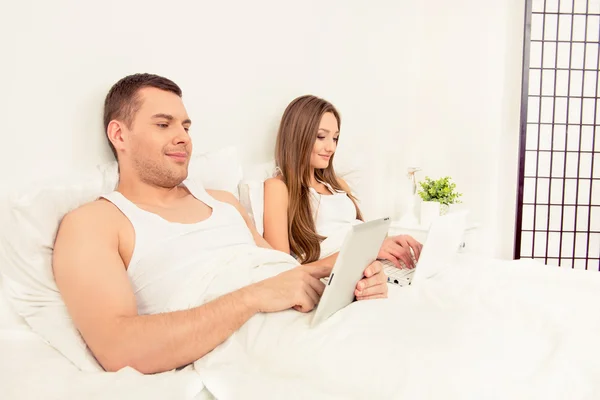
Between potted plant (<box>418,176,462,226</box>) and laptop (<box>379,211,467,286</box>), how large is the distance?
4.03ft

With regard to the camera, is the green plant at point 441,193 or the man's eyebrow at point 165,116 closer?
the man's eyebrow at point 165,116

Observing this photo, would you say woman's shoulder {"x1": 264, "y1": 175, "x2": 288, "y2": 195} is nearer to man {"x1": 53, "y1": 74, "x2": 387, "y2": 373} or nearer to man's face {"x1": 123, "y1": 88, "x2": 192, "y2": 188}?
man {"x1": 53, "y1": 74, "x2": 387, "y2": 373}

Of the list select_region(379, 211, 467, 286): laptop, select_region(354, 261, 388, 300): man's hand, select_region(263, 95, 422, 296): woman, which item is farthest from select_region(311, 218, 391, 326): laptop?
select_region(263, 95, 422, 296): woman

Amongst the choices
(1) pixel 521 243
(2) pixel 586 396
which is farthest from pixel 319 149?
(1) pixel 521 243

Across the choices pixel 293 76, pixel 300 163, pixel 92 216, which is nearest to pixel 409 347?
pixel 92 216

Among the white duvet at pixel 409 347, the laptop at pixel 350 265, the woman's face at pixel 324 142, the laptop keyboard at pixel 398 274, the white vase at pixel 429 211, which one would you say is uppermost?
the woman's face at pixel 324 142

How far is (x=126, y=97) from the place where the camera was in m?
1.10

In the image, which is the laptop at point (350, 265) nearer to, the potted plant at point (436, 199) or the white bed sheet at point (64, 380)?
the white bed sheet at point (64, 380)

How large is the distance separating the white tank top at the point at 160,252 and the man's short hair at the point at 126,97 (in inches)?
8.0

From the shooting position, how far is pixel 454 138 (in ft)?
10.7

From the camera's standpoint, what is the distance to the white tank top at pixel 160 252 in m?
1.00

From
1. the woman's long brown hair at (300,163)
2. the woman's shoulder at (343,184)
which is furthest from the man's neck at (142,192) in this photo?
the woman's shoulder at (343,184)

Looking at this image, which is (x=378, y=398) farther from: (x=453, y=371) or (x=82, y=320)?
(x=82, y=320)

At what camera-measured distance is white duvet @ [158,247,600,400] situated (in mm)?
714
